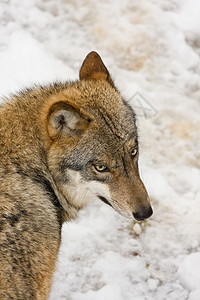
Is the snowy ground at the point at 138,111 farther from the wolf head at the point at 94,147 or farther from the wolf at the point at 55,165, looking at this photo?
the wolf head at the point at 94,147

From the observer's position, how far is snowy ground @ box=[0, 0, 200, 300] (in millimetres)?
5512

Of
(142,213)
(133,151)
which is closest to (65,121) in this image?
(133,151)

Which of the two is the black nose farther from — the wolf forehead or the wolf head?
the wolf forehead

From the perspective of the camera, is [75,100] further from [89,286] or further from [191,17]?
[191,17]

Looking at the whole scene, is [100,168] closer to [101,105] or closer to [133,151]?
[133,151]

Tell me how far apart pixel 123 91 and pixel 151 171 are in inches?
64.4

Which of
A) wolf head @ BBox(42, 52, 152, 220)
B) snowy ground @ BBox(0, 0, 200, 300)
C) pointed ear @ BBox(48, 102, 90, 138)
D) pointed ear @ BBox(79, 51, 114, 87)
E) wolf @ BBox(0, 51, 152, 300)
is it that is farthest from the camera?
snowy ground @ BBox(0, 0, 200, 300)

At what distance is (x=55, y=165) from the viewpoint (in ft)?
14.7

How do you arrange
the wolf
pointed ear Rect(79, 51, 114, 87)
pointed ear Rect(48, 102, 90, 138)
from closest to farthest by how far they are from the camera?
the wolf, pointed ear Rect(48, 102, 90, 138), pointed ear Rect(79, 51, 114, 87)

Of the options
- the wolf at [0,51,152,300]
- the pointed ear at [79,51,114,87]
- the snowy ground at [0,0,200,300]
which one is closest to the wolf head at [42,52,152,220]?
the wolf at [0,51,152,300]

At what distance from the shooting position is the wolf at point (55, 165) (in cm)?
402

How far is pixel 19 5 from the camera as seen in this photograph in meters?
8.52

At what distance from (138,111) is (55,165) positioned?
10.2 feet

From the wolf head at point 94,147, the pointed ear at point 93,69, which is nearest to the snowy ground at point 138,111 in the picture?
the wolf head at point 94,147
